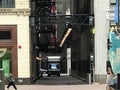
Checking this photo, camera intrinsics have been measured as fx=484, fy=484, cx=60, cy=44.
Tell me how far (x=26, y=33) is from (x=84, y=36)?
7949 mm

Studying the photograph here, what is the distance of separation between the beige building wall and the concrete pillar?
5.65 m

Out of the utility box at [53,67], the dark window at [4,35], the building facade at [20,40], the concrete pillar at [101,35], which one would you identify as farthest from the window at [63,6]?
the dark window at [4,35]

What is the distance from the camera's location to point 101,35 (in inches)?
1569

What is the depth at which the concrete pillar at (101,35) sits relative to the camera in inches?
1561

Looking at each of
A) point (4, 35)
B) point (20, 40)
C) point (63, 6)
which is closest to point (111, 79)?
point (20, 40)

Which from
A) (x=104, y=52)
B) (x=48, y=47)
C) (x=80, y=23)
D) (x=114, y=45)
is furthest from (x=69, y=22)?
(x=48, y=47)

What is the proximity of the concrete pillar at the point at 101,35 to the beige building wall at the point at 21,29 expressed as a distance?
18.5 feet

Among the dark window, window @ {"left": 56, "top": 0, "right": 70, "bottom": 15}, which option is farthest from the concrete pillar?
window @ {"left": 56, "top": 0, "right": 70, "bottom": 15}

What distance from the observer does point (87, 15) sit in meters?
41.0

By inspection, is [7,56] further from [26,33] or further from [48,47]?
[48,47]

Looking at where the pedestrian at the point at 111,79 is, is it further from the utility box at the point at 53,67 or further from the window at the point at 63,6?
the window at the point at 63,6

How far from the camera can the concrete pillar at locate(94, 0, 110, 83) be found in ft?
130

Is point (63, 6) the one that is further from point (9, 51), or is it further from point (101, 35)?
point (9, 51)

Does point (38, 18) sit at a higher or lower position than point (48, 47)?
higher
